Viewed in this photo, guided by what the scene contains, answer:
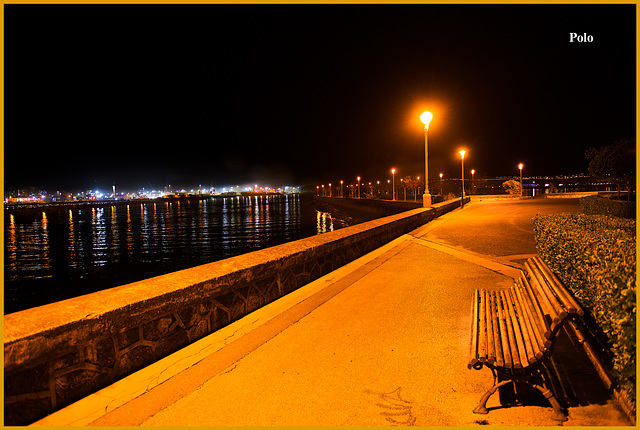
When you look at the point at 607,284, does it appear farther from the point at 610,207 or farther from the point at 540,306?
the point at 610,207

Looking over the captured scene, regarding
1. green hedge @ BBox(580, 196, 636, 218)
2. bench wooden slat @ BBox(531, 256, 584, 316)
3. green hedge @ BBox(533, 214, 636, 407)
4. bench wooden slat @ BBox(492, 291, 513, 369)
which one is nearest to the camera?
green hedge @ BBox(533, 214, 636, 407)

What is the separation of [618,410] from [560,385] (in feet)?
1.38

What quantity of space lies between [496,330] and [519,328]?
0.20 meters

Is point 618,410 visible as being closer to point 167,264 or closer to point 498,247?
point 498,247

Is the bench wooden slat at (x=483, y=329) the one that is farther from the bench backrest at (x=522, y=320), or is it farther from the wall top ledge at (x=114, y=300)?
the wall top ledge at (x=114, y=300)

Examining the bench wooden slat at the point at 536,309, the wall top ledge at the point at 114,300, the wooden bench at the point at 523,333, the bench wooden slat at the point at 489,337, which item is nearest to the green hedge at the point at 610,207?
the bench wooden slat at the point at 536,309

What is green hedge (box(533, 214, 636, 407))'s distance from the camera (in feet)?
9.20

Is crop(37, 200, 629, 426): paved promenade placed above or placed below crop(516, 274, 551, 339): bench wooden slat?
below

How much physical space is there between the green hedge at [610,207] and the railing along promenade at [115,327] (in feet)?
48.2

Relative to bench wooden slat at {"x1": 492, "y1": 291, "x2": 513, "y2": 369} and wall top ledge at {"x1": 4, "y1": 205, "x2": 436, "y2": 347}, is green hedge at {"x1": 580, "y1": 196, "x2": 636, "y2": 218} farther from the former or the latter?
wall top ledge at {"x1": 4, "y1": 205, "x2": 436, "y2": 347}

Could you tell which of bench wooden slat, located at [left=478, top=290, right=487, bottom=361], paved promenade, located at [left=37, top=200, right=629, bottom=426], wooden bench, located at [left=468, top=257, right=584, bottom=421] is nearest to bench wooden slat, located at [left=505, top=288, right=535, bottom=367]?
wooden bench, located at [left=468, top=257, right=584, bottom=421]

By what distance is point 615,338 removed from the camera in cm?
310

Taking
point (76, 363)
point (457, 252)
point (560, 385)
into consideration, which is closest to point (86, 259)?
point (457, 252)

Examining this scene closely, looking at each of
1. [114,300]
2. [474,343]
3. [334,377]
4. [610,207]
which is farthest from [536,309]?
[610,207]
